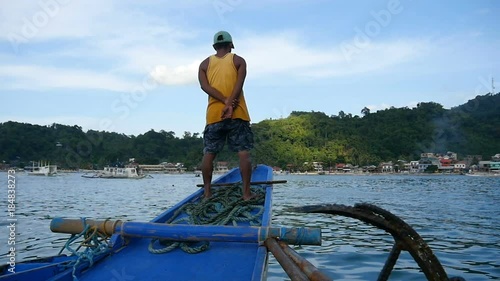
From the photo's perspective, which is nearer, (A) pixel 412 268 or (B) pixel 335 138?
(A) pixel 412 268

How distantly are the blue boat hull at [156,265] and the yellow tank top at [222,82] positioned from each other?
1.70 m

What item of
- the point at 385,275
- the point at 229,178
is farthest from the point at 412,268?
the point at 385,275

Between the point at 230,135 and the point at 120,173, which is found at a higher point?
the point at 230,135

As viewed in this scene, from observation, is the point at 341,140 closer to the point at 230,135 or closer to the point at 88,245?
the point at 230,135

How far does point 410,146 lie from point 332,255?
109104 mm

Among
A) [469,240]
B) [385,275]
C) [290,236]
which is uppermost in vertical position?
[290,236]

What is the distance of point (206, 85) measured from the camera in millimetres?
4559

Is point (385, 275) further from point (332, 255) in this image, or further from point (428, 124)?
point (428, 124)

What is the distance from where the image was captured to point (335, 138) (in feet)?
393

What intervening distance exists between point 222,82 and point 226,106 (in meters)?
0.28

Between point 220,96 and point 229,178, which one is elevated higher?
point 220,96

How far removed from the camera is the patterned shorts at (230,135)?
4559 mm

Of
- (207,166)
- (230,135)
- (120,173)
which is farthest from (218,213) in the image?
(120,173)

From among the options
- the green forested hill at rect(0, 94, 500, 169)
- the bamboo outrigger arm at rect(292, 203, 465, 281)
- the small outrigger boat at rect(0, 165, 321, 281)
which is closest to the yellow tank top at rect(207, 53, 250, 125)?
the small outrigger boat at rect(0, 165, 321, 281)
